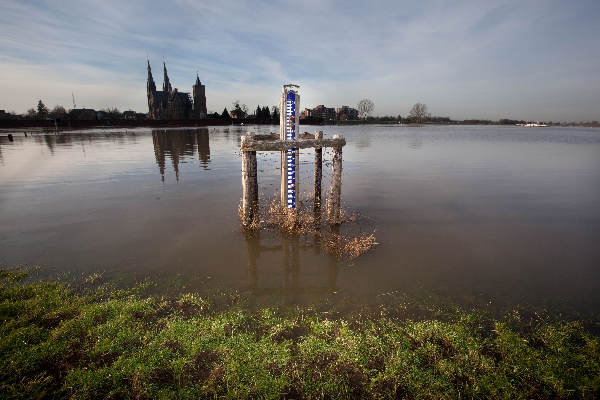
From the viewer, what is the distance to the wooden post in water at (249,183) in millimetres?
8758

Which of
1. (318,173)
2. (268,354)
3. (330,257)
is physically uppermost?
(318,173)

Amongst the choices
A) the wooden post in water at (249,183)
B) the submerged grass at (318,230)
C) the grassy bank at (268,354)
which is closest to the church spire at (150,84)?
the submerged grass at (318,230)

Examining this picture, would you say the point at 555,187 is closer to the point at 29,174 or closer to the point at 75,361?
the point at 75,361

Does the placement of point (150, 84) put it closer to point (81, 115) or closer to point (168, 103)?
point (168, 103)

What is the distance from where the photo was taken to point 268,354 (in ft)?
14.7

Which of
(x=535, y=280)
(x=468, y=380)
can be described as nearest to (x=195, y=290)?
(x=468, y=380)

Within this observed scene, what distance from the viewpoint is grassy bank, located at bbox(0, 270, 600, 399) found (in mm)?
3871

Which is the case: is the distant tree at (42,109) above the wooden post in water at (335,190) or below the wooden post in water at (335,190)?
above

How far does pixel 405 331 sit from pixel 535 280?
4.60 m

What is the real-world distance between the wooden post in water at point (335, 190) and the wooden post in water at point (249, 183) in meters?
2.82

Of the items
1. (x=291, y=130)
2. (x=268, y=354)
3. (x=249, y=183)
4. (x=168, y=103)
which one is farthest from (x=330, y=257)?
(x=168, y=103)

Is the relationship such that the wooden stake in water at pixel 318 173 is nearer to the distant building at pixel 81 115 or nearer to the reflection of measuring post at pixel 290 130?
the reflection of measuring post at pixel 290 130

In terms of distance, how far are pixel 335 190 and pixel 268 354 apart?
21.4ft

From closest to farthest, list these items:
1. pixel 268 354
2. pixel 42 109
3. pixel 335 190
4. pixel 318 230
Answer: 1. pixel 268 354
2. pixel 318 230
3. pixel 335 190
4. pixel 42 109
